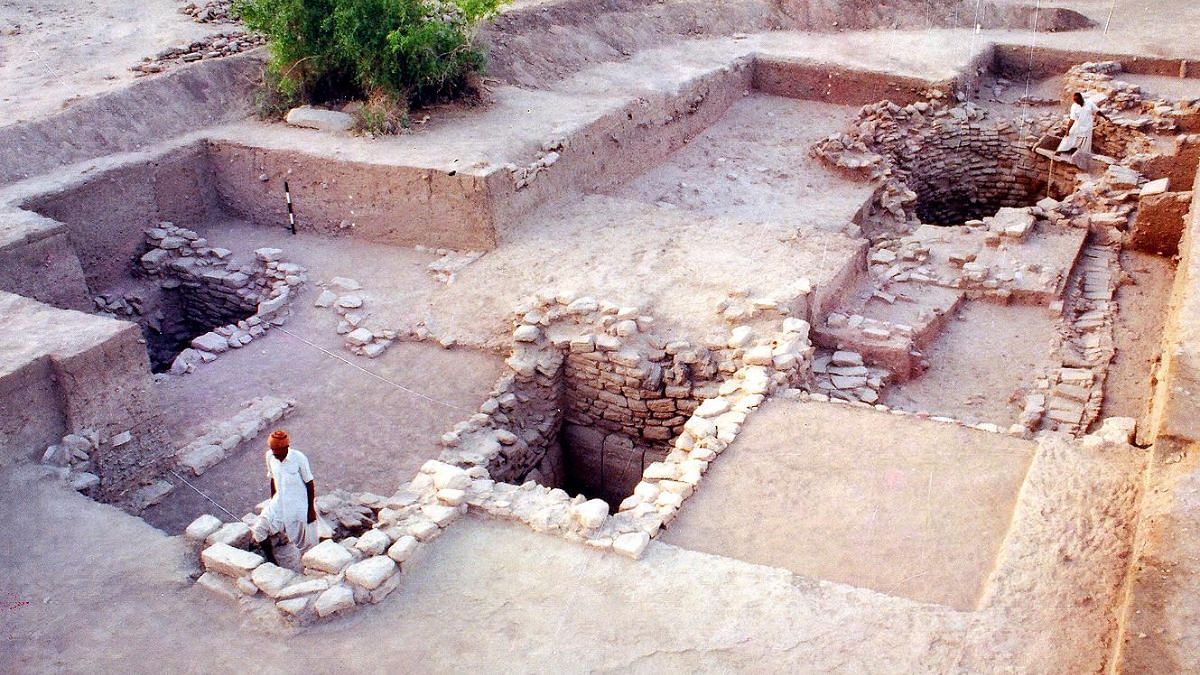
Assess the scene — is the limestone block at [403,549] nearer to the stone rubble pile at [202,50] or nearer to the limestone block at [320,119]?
the limestone block at [320,119]

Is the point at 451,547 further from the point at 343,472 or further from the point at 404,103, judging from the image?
the point at 404,103

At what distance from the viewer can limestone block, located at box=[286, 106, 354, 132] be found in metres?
10.2

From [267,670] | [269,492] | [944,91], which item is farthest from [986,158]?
[267,670]

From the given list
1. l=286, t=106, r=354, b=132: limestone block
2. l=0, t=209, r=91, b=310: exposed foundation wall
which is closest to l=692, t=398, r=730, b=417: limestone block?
l=0, t=209, r=91, b=310: exposed foundation wall

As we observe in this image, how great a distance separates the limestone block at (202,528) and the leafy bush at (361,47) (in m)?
6.08

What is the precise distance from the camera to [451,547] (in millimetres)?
5051

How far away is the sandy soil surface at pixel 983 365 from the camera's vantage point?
7.40m

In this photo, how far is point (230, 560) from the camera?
190 inches

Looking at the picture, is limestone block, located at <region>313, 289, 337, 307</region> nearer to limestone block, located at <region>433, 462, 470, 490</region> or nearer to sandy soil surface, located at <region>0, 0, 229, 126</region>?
limestone block, located at <region>433, 462, 470, 490</region>

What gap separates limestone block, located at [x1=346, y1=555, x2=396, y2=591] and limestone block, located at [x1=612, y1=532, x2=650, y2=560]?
109 cm

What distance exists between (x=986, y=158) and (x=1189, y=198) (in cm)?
358

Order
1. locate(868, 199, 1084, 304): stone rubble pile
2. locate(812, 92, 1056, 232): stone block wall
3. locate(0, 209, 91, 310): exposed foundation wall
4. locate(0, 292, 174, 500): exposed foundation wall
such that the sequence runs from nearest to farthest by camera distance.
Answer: locate(0, 292, 174, 500): exposed foundation wall < locate(0, 209, 91, 310): exposed foundation wall < locate(868, 199, 1084, 304): stone rubble pile < locate(812, 92, 1056, 232): stone block wall

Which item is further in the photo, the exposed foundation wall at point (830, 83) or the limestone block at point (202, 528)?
the exposed foundation wall at point (830, 83)

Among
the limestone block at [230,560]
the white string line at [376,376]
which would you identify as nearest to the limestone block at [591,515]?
the limestone block at [230,560]
